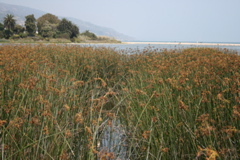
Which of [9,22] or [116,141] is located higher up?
[9,22]

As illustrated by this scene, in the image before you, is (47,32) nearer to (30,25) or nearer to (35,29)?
(30,25)

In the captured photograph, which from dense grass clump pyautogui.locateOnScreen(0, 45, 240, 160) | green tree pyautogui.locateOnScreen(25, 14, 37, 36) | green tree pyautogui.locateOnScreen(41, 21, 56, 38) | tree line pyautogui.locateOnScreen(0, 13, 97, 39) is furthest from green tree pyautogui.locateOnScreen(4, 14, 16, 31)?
dense grass clump pyautogui.locateOnScreen(0, 45, 240, 160)

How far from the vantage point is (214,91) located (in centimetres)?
303

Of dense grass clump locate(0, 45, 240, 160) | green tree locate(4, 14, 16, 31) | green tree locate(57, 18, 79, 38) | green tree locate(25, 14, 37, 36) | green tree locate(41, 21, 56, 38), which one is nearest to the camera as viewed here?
dense grass clump locate(0, 45, 240, 160)

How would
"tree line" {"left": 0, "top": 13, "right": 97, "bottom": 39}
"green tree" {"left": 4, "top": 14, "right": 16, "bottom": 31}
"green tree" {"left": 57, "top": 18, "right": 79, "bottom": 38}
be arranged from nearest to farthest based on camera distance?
1. "tree line" {"left": 0, "top": 13, "right": 97, "bottom": 39}
2. "green tree" {"left": 57, "top": 18, "right": 79, "bottom": 38}
3. "green tree" {"left": 4, "top": 14, "right": 16, "bottom": 31}

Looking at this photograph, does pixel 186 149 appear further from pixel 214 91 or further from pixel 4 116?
pixel 4 116

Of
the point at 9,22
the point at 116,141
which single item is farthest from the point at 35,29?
the point at 116,141

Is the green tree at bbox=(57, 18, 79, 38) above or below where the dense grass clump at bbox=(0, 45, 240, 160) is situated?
above

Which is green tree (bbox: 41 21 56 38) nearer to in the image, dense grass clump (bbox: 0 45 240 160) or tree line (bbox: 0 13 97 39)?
tree line (bbox: 0 13 97 39)

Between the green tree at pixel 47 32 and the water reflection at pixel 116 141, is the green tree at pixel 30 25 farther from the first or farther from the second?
the water reflection at pixel 116 141

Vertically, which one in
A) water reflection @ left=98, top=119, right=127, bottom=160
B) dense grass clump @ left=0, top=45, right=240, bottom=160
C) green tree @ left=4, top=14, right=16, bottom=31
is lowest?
water reflection @ left=98, top=119, right=127, bottom=160

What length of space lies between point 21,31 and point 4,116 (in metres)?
44.6

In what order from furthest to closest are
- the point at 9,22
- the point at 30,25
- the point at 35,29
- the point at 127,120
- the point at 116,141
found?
the point at 9,22 < the point at 35,29 < the point at 30,25 < the point at 127,120 < the point at 116,141

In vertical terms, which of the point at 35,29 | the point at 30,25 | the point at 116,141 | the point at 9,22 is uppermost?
the point at 9,22
